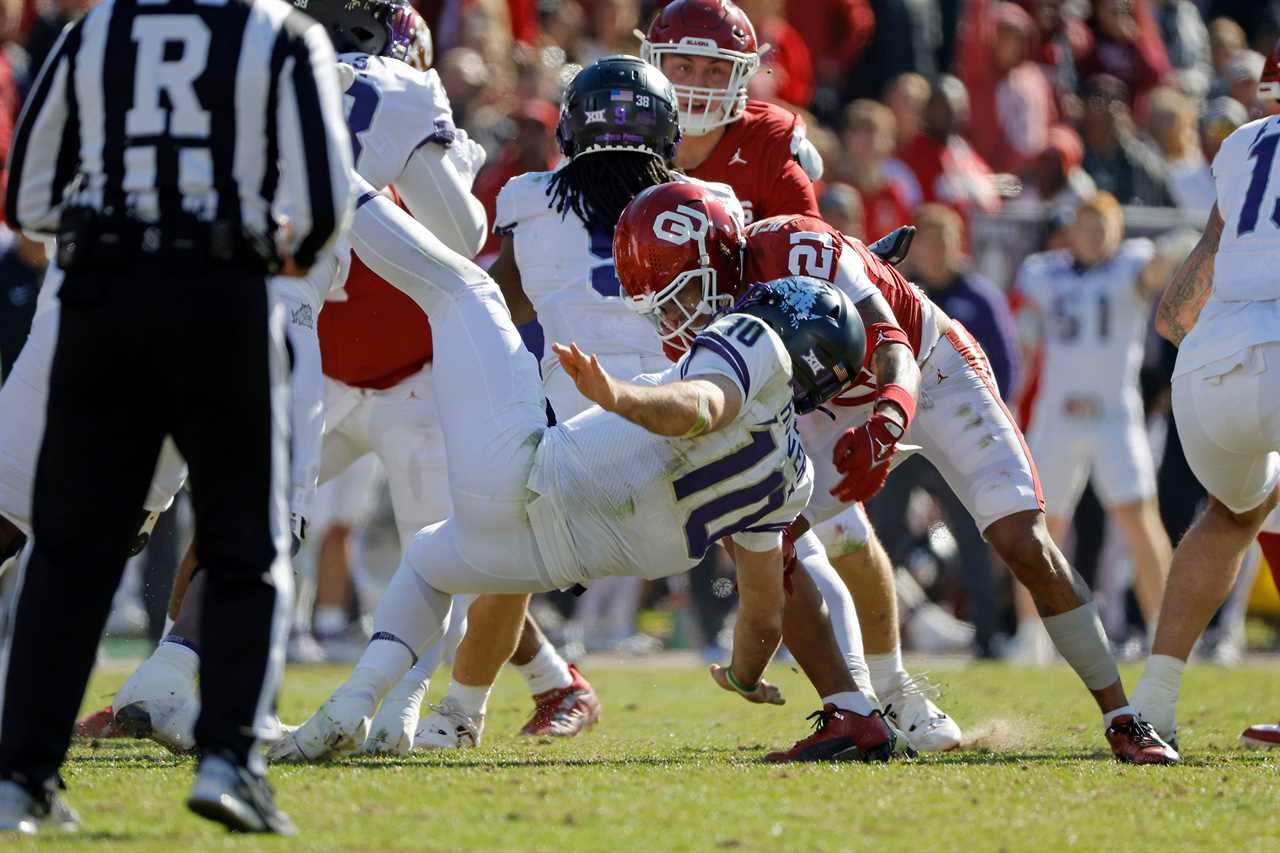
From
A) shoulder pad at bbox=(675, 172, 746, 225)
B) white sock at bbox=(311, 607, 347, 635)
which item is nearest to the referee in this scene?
shoulder pad at bbox=(675, 172, 746, 225)

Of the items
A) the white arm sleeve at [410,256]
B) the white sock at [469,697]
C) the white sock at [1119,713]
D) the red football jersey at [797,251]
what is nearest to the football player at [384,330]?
the white sock at [469,697]

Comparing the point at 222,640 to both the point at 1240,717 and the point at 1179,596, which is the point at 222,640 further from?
the point at 1240,717

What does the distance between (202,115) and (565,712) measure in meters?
3.03

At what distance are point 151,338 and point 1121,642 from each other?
25.7 ft

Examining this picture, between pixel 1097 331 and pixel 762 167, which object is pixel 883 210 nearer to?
pixel 1097 331

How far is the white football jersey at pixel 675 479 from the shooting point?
184 inches

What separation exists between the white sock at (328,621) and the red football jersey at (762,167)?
4.32m

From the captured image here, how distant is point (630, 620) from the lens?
35.4 ft

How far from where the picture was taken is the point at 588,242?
573 centimetres

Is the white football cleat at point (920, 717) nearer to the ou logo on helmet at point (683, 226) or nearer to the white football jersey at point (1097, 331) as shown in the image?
the ou logo on helmet at point (683, 226)

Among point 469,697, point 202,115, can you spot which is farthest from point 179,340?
point 469,697

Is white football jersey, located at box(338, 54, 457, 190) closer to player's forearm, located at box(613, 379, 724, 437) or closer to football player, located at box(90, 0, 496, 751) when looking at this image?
football player, located at box(90, 0, 496, 751)

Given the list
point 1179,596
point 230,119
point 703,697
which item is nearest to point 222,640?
point 230,119

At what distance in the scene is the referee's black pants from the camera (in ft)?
12.5
